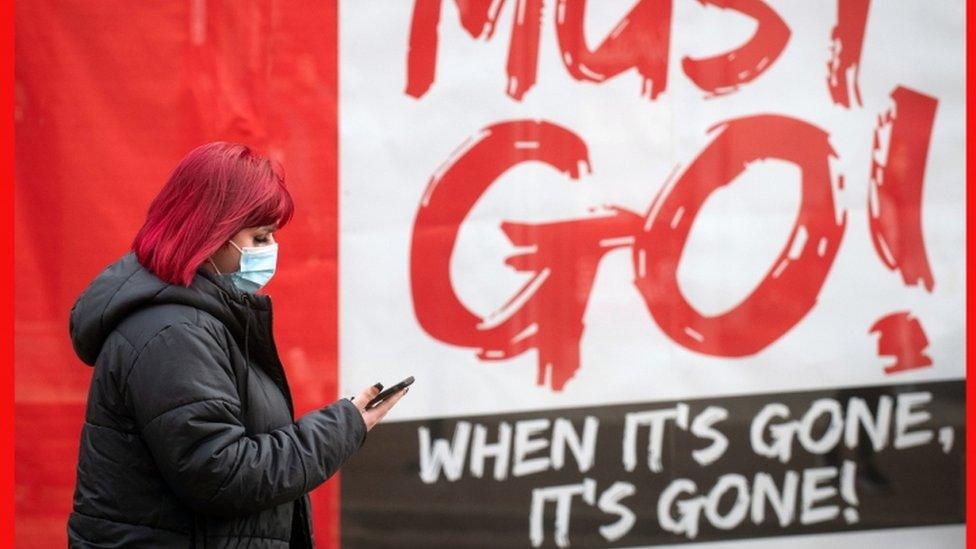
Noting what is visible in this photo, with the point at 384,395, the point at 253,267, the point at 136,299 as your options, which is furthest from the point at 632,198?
the point at 136,299

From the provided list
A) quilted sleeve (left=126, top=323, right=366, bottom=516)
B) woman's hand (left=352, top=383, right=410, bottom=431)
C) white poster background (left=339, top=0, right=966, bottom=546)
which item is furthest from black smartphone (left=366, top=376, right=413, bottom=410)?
white poster background (left=339, top=0, right=966, bottom=546)

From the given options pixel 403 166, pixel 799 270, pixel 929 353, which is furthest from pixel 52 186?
pixel 929 353

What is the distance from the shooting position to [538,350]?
12.4ft

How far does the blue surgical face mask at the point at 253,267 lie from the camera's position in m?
2.29

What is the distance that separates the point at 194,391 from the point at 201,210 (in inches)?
12.7

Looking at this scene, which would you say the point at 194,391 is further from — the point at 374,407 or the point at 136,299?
the point at 374,407

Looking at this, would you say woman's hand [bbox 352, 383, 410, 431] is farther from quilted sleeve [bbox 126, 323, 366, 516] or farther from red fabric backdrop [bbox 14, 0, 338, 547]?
red fabric backdrop [bbox 14, 0, 338, 547]

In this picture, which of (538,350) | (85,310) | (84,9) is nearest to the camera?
(85,310)

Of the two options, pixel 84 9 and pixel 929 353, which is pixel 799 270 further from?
pixel 84 9

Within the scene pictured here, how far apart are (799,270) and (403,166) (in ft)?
4.19

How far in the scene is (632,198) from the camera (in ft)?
12.4

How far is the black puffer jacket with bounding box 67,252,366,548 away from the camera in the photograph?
2072mm

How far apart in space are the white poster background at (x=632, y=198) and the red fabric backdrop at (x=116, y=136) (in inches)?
5.1

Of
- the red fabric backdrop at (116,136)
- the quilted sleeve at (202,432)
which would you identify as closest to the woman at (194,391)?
the quilted sleeve at (202,432)
